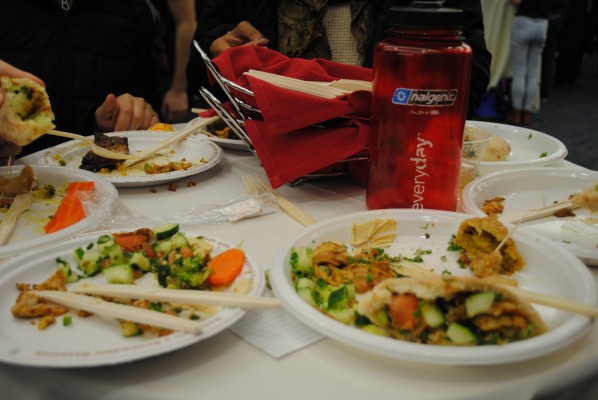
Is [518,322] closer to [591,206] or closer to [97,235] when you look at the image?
[591,206]

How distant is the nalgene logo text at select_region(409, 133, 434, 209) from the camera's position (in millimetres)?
1313

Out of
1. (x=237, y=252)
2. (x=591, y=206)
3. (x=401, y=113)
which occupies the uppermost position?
(x=401, y=113)

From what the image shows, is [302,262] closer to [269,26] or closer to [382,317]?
[382,317]

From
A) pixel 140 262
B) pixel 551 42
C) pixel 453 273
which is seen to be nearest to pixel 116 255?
pixel 140 262

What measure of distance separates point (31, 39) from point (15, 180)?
1339 millimetres

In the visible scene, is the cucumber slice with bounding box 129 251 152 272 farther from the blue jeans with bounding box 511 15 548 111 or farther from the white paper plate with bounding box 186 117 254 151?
the blue jeans with bounding box 511 15 548 111

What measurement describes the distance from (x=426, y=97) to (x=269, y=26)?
193 cm

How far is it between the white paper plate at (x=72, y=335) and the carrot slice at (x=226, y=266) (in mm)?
14

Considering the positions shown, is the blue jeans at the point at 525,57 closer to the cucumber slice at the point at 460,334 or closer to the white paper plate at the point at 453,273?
the white paper plate at the point at 453,273

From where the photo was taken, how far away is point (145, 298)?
0.98 meters

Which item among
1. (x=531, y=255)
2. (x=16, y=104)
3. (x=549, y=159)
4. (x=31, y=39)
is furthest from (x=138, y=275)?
(x=31, y=39)

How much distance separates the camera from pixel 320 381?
2.82 ft

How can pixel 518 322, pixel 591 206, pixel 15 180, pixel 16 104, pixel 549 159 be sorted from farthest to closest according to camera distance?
1. pixel 549 159
2. pixel 15 180
3. pixel 16 104
4. pixel 591 206
5. pixel 518 322

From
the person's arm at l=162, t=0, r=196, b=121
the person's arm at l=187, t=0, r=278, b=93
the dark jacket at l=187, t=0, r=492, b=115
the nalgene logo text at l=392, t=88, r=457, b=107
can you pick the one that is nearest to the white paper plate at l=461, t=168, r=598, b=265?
the nalgene logo text at l=392, t=88, r=457, b=107
